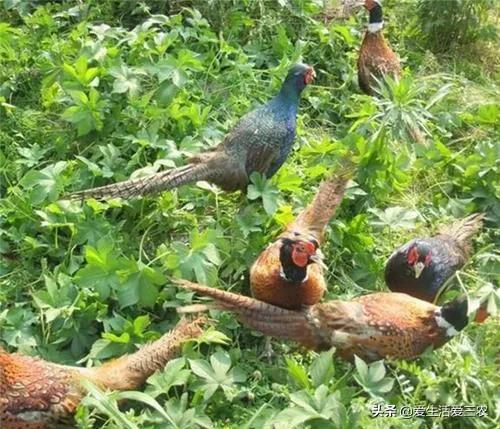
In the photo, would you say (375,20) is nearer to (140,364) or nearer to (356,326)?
(356,326)

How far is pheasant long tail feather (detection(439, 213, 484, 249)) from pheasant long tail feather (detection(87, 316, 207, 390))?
1345mm

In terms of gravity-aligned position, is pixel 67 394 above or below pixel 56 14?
below

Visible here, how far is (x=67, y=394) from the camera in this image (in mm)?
2742

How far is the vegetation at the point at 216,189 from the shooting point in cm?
286

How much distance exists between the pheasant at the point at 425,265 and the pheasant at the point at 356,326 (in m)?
0.31

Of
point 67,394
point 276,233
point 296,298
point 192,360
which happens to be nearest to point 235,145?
point 276,233

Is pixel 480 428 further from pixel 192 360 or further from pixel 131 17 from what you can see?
pixel 131 17

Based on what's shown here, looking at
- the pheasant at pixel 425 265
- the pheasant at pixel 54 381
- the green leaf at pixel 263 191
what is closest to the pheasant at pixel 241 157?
the green leaf at pixel 263 191

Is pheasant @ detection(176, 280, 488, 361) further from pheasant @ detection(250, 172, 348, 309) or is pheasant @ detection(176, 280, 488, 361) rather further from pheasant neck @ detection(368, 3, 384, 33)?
pheasant neck @ detection(368, 3, 384, 33)

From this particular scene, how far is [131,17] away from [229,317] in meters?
2.56

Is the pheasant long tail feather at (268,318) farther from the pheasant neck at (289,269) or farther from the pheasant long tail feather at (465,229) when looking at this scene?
the pheasant long tail feather at (465,229)

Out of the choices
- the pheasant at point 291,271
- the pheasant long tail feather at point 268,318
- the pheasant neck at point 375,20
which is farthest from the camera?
the pheasant neck at point 375,20

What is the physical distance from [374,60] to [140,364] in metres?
2.63

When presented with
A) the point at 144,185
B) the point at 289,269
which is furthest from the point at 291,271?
the point at 144,185
